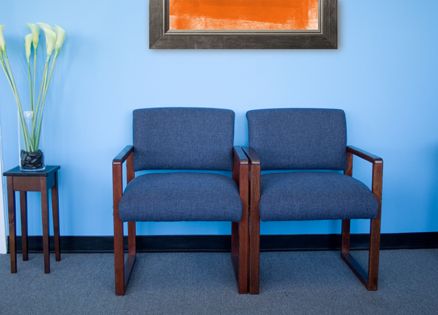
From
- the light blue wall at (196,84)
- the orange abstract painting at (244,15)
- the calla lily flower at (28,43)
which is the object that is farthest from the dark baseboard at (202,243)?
the orange abstract painting at (244,15)

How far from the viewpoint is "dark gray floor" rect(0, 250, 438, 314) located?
4.72ft

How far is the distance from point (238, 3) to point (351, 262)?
3.53 ft

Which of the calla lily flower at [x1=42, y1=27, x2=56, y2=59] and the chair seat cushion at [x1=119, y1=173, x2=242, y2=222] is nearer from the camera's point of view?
the chair seat cushion at [x1=119, y1=173, x2=242, y2=222]

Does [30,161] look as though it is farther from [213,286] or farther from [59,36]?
[213,286]

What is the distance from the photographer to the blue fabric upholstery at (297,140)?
5.81 feet

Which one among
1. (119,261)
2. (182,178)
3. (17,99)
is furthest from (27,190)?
(182,178)

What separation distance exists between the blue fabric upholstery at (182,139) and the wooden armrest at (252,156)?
0.11 m

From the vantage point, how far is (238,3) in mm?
1832

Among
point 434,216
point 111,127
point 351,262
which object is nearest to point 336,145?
point 351,262

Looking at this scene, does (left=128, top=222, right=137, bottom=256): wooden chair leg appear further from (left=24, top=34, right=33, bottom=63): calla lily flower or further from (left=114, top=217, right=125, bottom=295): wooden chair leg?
(left=24, top=34, right=33, bottom=63): calla lily flower

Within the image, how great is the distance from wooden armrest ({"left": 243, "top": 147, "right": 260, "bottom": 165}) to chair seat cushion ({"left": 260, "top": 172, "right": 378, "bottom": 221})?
3.9 inches

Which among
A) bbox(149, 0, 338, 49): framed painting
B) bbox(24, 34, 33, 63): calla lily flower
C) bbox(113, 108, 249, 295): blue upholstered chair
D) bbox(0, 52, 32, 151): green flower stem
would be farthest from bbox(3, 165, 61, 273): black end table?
bbox(149, 0, 338, 49): framed painting

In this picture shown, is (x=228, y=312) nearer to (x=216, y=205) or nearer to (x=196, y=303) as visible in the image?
(x=196, y=303)

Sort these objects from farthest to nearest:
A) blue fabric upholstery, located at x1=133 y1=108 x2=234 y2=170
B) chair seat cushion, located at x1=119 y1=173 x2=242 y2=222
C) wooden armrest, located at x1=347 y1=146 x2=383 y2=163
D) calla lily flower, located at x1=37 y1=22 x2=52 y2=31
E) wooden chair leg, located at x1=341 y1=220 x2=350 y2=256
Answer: wooden chair leg, located at x1=341 y1=220 x2=350 y2=256, blue fabric upholstery, located at x1=133 y1=108 x2=234 y2=170, calla lily flower, located at x1=37 y1=22 x2=52 y2=31, wooden armrest, located at x1=347 y1=146 x2=383 y2=163, chair seat cushion, located at x1=119 y1=173 x2=242 y2=222
